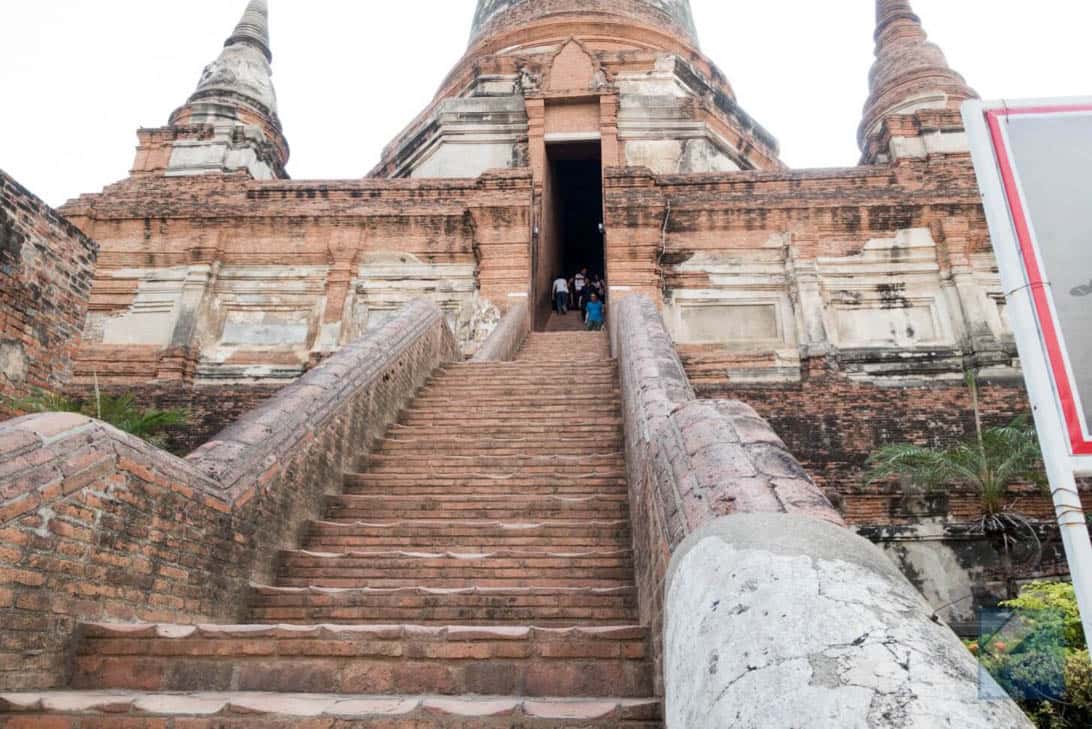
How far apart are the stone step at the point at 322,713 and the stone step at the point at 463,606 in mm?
918

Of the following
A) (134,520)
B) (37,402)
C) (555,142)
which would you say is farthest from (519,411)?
(555,142)

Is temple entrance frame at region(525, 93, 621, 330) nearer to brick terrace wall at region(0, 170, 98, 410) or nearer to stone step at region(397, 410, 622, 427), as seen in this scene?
stone step at region(397, 410, 622, 427)

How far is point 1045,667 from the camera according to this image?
4.28 meters

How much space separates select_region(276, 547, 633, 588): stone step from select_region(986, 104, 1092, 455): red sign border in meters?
2.52

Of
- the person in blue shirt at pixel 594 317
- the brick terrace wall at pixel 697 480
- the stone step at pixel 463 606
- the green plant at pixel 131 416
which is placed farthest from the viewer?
the person in blue shirt at pixel 594 317

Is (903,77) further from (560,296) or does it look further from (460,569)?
(460,569)

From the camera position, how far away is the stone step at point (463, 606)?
3650 millimetres

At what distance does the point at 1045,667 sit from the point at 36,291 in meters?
7.96

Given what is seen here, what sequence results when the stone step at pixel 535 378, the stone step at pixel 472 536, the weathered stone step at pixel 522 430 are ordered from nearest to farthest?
the stone step at pixel 472 536, the weathered stone step at pixel 522 430, the stone step at pixel 535 378

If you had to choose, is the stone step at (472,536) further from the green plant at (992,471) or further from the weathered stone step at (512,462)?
the green plant at (992,471)

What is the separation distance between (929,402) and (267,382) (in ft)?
31.9

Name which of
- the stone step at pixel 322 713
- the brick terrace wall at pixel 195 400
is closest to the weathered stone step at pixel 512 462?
the stone step at pixel 322 713

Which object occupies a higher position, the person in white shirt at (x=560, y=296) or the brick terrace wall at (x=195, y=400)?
the person in white shirt at (x=560, y=296)

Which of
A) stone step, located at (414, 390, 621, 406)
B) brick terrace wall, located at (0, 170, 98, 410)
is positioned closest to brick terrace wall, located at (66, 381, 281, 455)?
brick terrace wall, located at (0, 170, 98, 410)
